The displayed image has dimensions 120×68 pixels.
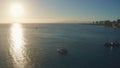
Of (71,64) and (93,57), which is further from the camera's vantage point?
(93,57)

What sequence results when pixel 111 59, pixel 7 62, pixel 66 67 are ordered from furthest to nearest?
pixel 111 59 → pixel 7 62 → pixel 66 67

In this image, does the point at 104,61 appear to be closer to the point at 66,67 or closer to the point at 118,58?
the point at 118,58

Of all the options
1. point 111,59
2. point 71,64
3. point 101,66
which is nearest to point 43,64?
point 71,64

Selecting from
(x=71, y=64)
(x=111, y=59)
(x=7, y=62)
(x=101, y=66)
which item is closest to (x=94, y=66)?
(x=101, y=66)

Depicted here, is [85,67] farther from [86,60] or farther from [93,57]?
[93,57]

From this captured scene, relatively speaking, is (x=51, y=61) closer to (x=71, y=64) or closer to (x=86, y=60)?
(x=71, y=64)

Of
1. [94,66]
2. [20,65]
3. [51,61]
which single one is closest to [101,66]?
[94,66]

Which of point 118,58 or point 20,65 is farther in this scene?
point 118,58

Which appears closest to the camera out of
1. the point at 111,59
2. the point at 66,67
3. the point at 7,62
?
the point at 66,67
